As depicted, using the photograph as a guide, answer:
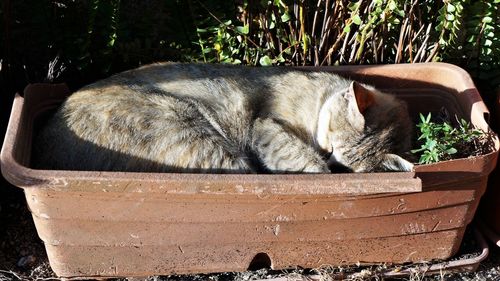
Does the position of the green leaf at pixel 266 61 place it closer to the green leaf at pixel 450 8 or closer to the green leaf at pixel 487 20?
the green leaf at pixel 450 8

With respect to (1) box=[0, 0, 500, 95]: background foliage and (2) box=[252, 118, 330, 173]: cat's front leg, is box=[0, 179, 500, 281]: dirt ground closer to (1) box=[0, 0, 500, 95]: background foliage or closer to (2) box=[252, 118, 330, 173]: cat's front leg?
(2) box=[252, 118, 330, 173]: cat's front leg

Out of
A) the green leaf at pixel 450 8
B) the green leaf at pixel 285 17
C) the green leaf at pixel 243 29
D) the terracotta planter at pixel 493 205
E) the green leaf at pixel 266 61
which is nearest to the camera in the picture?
the terracotta planter at pixel 493 205

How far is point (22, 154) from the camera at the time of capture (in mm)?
2887

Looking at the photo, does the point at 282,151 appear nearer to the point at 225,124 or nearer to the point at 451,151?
the point at 225,124

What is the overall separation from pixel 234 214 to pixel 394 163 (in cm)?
90

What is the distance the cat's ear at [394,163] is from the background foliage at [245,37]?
3.24 feet

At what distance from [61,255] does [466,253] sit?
7.50ft

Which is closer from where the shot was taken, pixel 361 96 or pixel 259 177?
pixel 259 177

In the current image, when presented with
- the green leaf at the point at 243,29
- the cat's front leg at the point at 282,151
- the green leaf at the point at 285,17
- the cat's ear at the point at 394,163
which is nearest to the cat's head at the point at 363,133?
the cat's ear at the point at 394,163

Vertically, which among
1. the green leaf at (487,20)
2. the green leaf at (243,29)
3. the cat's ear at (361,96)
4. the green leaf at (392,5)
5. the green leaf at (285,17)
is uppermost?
the green leaf at (392,5)

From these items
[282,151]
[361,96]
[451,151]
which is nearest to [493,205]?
[451,151]

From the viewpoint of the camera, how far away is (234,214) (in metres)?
2.93

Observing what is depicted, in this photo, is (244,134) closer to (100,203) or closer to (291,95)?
(291,95)

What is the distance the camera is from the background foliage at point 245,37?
3.84 meters
